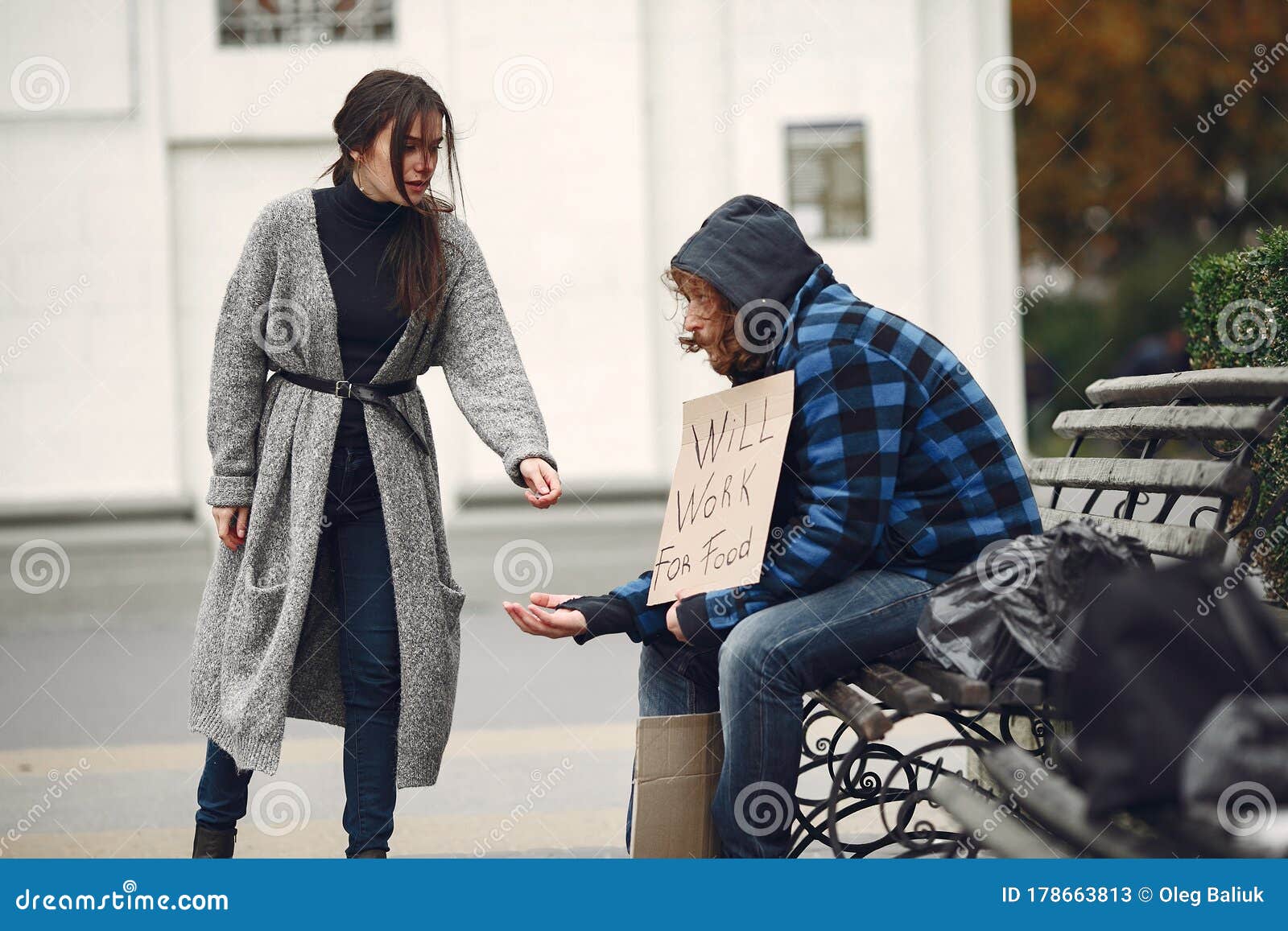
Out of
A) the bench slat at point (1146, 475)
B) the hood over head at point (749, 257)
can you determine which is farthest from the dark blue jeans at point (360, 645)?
the bench slat at point (1146, 475)

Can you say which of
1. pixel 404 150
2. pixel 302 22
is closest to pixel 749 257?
pixel 404 150

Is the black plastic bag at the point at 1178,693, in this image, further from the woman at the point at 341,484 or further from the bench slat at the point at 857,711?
the woman at the point at 341,484

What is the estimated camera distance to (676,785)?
9.34 feet

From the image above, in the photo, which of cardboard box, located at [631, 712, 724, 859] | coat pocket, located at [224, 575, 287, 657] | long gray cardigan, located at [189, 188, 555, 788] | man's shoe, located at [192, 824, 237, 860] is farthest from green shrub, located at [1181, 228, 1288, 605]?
man's shoe, located at [192, 824, 237, 860]

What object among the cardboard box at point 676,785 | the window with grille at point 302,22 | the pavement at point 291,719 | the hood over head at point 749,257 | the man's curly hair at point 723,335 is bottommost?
the pavement at point 291,719

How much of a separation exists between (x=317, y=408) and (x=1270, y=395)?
2.00 metres

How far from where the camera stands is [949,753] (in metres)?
4.78

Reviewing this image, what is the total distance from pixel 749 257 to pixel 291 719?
3.74 metres

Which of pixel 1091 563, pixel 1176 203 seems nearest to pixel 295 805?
pixel 1091 563

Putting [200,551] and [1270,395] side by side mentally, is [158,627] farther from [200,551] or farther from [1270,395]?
[1270,395]

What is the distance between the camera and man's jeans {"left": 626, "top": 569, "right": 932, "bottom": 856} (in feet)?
8.75

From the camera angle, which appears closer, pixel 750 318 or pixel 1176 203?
pixel 750 318

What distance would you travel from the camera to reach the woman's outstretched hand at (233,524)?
10.7 ft

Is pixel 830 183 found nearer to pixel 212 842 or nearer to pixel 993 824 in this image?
pixel 212 842
